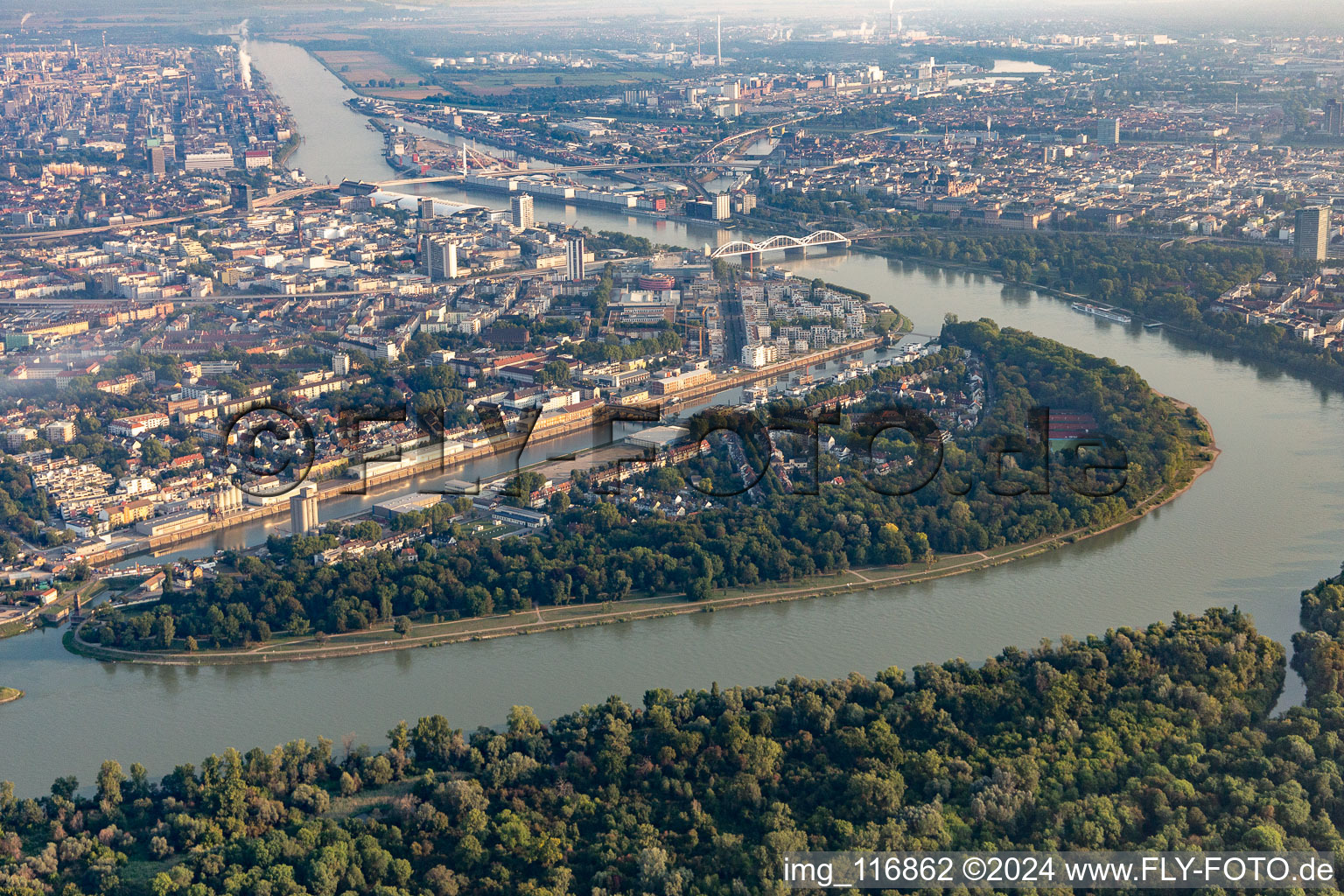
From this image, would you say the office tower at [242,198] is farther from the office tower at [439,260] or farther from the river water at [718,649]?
the river water at [718,649]

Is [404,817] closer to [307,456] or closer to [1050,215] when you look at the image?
[307,456]

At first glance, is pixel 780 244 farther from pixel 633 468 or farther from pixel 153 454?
pixel 153 454

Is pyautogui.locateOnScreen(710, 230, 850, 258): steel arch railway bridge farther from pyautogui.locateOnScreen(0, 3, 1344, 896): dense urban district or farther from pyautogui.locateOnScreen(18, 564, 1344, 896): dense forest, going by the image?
pyautogui.locateOnScreen(18, 564, 1344, 896): dense forest

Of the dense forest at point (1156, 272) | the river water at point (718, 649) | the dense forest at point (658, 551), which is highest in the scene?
the dense forest at point (1156, 272)

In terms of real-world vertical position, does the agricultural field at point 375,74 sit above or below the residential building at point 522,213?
above

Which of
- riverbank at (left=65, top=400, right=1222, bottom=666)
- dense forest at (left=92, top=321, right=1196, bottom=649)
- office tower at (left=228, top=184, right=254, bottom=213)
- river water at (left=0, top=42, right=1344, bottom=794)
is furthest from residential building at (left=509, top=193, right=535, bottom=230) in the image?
riverbank at (left=65, top=400, right=1222, bottom=666)

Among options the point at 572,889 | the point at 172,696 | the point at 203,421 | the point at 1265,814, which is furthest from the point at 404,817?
the point at 203,421

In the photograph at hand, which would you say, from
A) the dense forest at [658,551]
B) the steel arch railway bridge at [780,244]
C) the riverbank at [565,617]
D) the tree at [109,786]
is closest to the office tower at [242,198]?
the steel arch railway bridge at [780,244]
